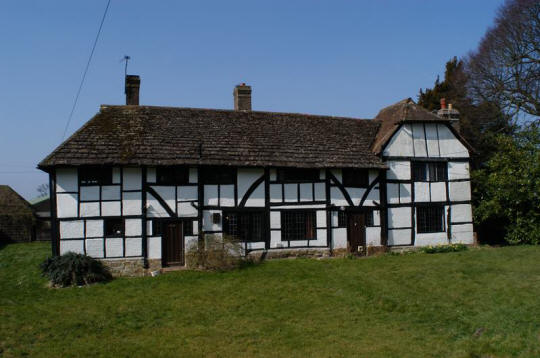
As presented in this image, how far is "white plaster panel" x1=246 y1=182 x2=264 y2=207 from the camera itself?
19.5m

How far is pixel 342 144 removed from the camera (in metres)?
21.9

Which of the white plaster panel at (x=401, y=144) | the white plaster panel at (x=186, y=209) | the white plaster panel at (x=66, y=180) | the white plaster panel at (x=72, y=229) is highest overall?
the white plaster panel at (x=401, y=144)

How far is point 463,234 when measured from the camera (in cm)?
2230

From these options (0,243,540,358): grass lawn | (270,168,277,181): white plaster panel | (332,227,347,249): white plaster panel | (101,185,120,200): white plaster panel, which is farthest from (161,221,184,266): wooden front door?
(332,227,347,249): white plaster panel

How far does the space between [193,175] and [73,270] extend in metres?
5.97

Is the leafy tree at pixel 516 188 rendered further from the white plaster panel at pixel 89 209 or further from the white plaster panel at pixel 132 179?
the white plaster panel at pixel 89 209

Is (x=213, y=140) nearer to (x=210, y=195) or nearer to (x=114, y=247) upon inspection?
(x=210, y=195)

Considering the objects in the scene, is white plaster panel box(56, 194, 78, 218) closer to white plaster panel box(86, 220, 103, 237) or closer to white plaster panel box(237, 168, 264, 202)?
white plaster panel box(86, 220, 103, 237)

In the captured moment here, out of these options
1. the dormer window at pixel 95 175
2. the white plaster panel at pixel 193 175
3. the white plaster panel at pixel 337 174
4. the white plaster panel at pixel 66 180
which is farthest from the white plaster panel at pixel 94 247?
the white plaster panel at pixel 337 174

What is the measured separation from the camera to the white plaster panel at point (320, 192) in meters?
20.3

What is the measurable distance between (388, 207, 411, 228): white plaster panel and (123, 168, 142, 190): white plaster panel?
1191 centimetres

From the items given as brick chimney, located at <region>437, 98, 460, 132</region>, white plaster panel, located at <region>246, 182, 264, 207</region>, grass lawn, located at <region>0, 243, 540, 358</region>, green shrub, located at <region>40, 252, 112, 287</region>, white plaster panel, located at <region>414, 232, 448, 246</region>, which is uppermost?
brick chimney, located at <region>437, 98, 460, 132</region>

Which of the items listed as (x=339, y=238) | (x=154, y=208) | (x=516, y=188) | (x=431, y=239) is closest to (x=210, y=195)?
(x=154, y=208)

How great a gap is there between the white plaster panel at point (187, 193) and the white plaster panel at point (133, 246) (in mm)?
2452
